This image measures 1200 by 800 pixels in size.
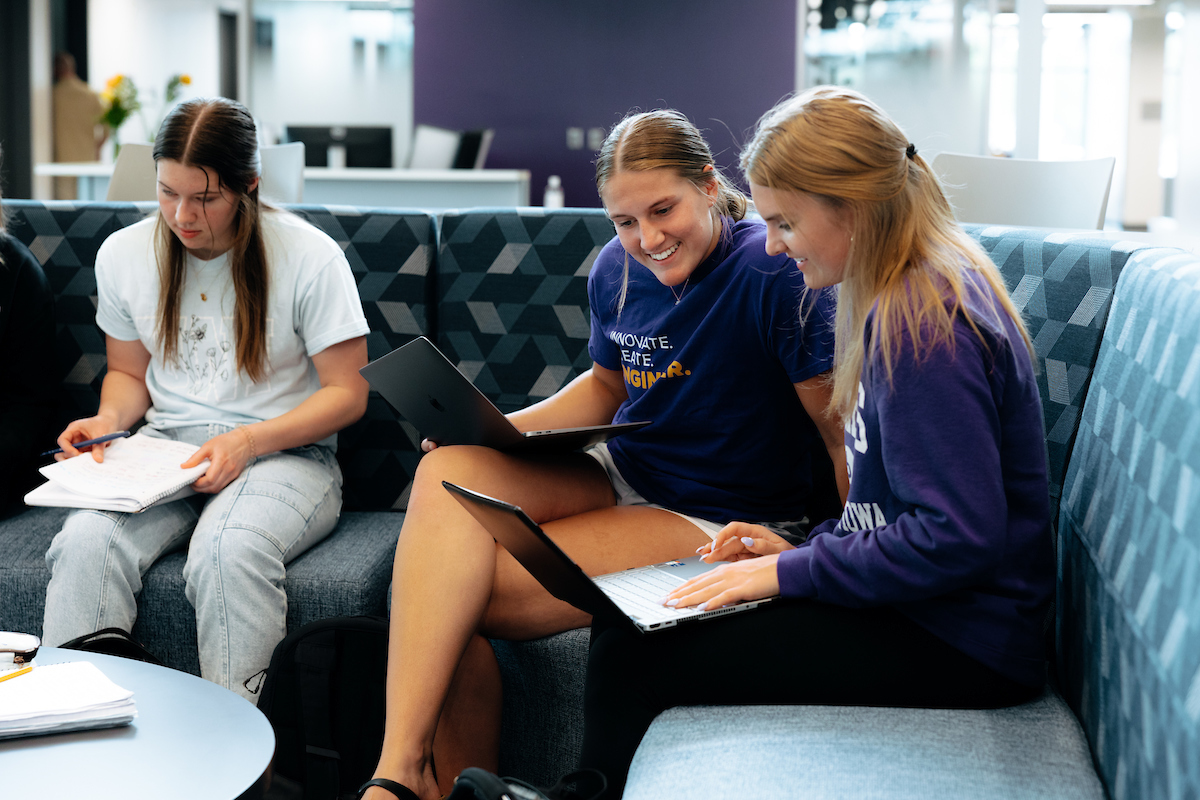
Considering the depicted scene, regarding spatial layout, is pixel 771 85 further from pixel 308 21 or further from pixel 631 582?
pixel 631 582

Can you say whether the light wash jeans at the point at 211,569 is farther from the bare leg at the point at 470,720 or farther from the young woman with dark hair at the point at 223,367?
the bare leg at the point at 470,720

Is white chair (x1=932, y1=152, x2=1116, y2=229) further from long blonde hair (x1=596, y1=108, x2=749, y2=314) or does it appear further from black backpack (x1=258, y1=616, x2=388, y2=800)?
black backpack (x1=258, y1=616, x2=388, y2=800)

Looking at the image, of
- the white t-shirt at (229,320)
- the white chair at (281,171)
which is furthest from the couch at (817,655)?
the white chair at (281,171)

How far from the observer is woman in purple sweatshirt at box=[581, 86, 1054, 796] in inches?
36.0

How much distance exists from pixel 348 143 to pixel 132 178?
336 cm

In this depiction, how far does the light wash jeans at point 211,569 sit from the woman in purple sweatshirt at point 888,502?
62 centimetres

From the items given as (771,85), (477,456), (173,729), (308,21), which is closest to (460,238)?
(477,456)

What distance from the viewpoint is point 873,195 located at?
39.9 inches

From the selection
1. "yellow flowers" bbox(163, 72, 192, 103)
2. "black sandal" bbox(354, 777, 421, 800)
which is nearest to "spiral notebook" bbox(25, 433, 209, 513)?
"black sandal" bbox(354, 777, 421, 800)

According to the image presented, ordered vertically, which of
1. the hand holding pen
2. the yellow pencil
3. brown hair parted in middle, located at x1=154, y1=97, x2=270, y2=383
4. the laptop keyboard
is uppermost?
brown hair parted in middle, located at x1=154, y1=97, x2=270, y2=383

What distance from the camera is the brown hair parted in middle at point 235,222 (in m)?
1.64

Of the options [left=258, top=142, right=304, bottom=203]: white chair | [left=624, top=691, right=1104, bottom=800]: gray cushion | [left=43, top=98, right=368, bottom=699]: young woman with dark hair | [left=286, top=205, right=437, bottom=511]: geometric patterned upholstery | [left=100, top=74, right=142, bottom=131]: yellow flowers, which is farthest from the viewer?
[left=100, top=74, right=142, bottom=131]: yellow flowers

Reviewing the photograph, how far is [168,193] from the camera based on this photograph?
1656 mm

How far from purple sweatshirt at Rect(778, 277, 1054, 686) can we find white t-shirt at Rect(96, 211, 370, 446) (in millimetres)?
1020
